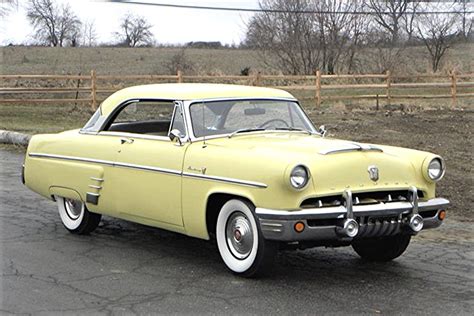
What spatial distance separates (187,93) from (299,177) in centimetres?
184

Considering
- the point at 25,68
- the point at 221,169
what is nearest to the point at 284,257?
the point at 221,169

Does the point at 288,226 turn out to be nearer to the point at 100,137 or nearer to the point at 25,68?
the point at 100,137

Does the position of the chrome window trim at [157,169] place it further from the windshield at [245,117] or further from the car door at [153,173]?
the windshield at [245,117]

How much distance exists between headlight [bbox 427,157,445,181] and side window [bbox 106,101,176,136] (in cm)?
262

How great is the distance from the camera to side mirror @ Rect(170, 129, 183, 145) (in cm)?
625

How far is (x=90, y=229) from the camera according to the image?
7.39 metres

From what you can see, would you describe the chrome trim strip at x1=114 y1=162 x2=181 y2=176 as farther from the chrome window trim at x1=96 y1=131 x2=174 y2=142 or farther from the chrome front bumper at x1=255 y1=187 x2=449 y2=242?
the chrome front bumper at x1=255 y1=187 x2=449 y2=242

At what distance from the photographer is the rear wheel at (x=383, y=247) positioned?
6.27 meters

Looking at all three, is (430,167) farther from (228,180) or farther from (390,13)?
(390,13)

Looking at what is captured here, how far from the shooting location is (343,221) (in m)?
5.29

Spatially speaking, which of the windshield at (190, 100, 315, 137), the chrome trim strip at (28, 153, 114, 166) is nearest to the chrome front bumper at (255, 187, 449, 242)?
the windshield at (190, 100, 315, 137)

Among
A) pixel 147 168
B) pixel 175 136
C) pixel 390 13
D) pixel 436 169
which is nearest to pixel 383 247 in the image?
pixel 436 169

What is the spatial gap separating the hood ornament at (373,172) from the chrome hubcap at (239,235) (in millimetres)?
1037

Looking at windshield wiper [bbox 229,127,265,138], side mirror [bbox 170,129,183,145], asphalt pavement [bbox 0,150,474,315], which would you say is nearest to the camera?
asphalt pavement [bbox 0,150,474,315]
